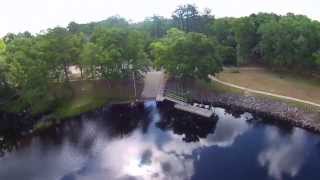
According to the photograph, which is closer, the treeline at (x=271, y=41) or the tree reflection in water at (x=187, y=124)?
the tree reflection in water at (x=187, y=124)

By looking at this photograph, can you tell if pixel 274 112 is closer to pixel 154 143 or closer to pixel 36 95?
pixel 154 143

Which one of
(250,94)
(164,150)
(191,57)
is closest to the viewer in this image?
(164,150)

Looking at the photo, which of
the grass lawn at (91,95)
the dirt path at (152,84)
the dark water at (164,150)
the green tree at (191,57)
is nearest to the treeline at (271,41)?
the green tree at (191,57)

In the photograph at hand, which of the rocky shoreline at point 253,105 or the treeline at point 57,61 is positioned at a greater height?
the treeline at point 57,61

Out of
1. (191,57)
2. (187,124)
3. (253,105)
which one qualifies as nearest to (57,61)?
(191,57)

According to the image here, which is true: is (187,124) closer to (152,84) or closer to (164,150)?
(164,150)

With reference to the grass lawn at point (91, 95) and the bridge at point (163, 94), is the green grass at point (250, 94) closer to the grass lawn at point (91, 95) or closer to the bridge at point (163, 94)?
the bridge at point (163, 94)
